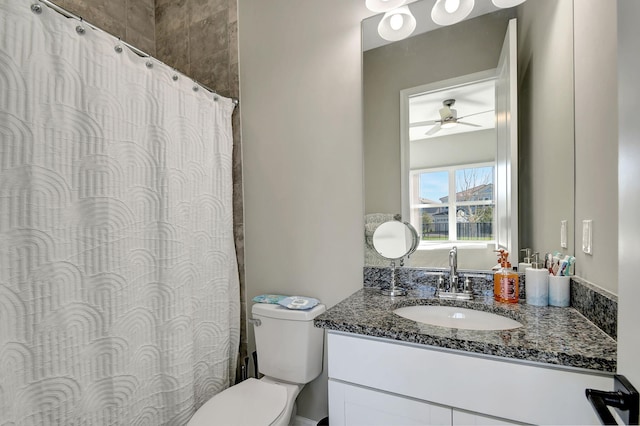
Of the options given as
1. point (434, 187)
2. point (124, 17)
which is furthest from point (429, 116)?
point (124, 17)

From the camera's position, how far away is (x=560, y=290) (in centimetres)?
108

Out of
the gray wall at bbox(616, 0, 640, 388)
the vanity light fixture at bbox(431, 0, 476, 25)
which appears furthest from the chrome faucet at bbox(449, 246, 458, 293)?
the vanity light fixture at bbox(431, 0, 476, 25)

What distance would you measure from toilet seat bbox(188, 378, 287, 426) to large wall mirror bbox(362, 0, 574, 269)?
73 cm

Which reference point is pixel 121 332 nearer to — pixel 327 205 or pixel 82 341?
pixel 82 341

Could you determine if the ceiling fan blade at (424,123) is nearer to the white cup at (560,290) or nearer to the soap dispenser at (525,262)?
the soap dispenser at (525,262)

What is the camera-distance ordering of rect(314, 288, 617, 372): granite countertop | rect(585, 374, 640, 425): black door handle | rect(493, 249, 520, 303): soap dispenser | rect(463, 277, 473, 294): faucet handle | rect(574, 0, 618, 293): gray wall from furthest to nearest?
rect(463, 277, 473, 294): faucet handle < rect(493, 249, 520, 303): soap dispenser < rect(574, 0, 618, 293): gray wall < rect(314, 288, 617, 372): granite countertop < rect(585, 374, 640, 425): black door handle

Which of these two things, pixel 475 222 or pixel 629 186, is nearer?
pixel 629 186

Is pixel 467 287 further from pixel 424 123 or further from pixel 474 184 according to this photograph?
pixel 424 123

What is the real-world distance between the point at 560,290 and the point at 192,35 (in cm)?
239

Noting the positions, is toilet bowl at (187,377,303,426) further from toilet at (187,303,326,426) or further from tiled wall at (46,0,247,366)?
tiled wall at (46,0,247,366)

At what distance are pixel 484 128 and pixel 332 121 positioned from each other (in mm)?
702

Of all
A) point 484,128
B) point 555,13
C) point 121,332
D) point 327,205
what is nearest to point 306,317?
point 327,205

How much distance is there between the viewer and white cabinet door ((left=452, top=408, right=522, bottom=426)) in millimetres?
808

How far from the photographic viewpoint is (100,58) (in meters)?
1.14
